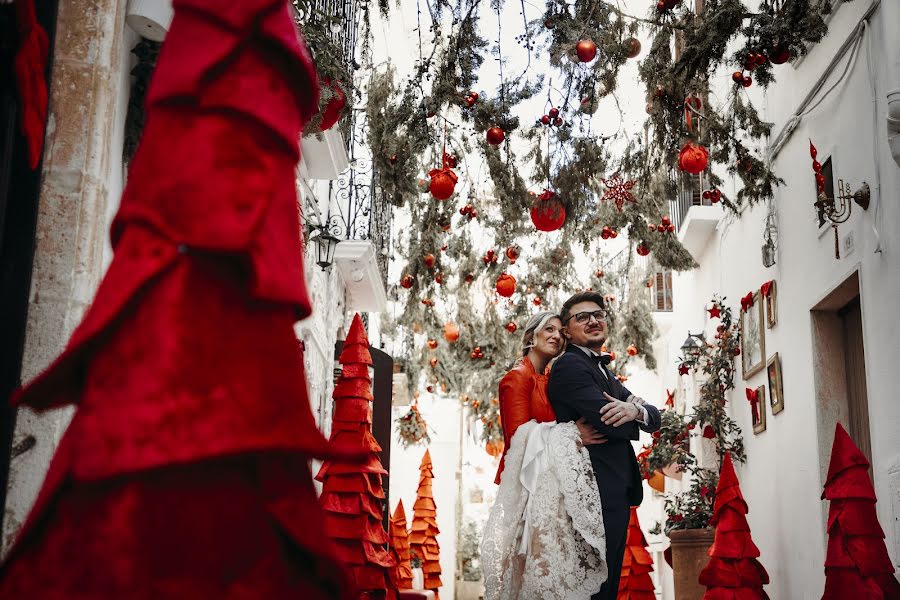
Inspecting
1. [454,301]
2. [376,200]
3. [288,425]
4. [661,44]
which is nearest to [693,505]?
[454,301]

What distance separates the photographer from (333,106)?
518 cm

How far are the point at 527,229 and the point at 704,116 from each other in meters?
2.15

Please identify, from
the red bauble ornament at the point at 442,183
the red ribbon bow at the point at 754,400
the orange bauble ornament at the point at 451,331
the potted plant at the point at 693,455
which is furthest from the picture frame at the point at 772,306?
the red bauble ornament at the point at 442,183

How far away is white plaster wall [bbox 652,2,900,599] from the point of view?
6.32 m

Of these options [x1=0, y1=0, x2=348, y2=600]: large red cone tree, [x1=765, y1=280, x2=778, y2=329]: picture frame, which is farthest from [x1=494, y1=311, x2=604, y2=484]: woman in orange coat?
[x1=765, y1=280, x2=778, y2=329]: picture frame

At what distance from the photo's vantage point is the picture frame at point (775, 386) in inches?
374

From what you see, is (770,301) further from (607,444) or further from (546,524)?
(546,524)

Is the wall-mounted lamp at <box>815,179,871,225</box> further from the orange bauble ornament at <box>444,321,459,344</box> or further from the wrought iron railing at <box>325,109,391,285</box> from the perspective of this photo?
the wrought iron railing at <box>325,109,391,285</box>

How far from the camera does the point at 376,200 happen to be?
12.3m

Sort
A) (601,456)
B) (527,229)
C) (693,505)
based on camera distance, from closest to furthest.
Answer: (601,456) → (527,229) → (693,505)

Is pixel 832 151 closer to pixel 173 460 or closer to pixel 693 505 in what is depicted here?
pixel 693 505

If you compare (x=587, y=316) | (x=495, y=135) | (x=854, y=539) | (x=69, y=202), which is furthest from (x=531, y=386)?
(x=69, y=202)

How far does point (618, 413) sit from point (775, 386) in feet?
16.9

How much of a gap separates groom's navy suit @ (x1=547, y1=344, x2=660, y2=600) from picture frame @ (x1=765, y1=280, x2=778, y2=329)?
16.1 feet
